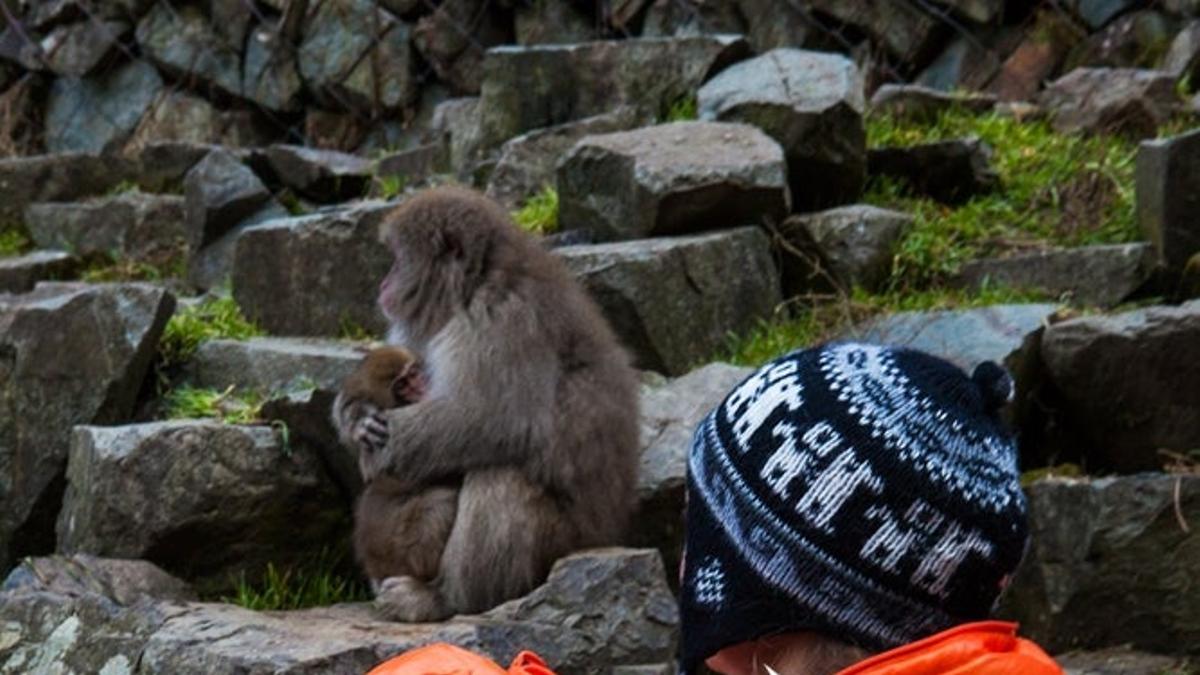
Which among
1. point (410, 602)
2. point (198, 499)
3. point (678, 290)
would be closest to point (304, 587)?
point (198, 499)

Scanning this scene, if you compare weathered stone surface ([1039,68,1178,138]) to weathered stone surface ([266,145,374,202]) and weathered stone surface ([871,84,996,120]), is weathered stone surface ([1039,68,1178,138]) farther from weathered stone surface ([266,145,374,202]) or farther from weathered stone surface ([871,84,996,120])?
weathered stone surface ([266,145,374,202])

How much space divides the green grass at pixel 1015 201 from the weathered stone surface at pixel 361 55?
395cm

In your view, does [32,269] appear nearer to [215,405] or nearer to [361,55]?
[215,405]

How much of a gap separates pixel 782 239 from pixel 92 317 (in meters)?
2.58

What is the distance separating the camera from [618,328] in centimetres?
679

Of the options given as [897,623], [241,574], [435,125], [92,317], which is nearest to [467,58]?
[435,125]

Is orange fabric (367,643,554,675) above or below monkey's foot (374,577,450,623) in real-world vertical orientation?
above

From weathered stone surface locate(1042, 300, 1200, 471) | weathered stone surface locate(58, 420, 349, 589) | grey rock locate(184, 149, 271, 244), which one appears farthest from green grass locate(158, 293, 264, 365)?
weathered stone surface locate(1042, 300, 1200, 471)

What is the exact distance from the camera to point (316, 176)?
978 centimetres

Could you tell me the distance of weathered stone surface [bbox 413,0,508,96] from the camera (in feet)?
37.9

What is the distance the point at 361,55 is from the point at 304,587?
635cm

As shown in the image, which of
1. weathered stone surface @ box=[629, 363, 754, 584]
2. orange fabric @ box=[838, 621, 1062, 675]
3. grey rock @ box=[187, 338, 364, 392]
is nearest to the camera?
orange fabric @ box=[838, 621, 1062, 675]

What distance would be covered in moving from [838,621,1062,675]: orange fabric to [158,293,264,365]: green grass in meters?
5.21

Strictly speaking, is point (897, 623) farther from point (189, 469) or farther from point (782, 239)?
point (782, 239)
